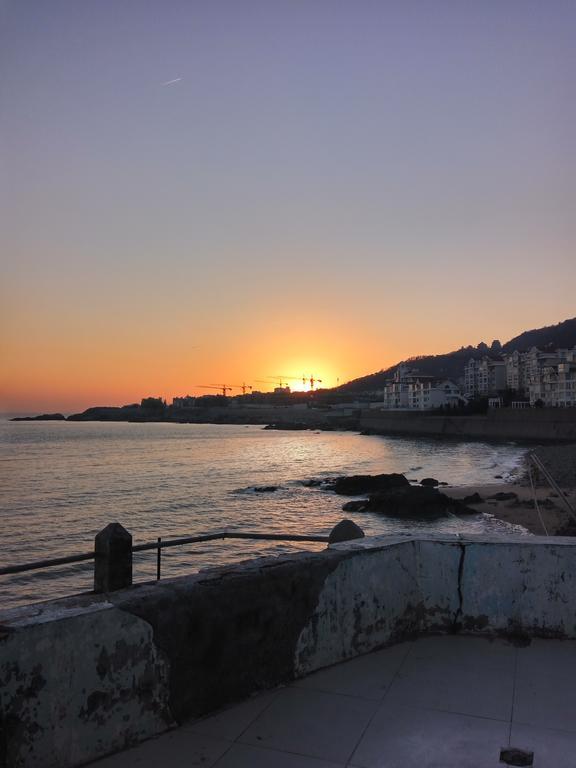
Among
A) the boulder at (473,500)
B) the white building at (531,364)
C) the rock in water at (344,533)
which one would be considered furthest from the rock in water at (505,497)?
the white building at (531,364)

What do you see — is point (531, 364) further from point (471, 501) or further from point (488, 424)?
Result: point (471, 501)

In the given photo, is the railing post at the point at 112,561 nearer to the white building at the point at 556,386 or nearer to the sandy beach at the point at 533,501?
the sandy beach at the point at 533,501

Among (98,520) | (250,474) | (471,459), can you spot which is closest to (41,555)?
(98,520)

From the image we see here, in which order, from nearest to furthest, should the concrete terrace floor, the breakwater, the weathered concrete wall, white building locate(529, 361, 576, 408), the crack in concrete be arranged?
the concrete terrace floor, the crack in concrete, the weathered concrete wall, the breakwater, white building locate(529, 361, 576, 408)

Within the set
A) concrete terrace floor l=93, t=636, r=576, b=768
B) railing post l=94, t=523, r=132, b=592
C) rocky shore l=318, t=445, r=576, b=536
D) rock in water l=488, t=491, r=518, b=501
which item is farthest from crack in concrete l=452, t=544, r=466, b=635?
rock in water l=488, t=491, r=518, b=501

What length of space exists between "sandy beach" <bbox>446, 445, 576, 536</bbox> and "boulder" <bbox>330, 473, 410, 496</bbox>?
3.05 meters

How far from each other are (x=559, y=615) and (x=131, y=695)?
3014 mm

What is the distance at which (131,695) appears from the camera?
319 cm

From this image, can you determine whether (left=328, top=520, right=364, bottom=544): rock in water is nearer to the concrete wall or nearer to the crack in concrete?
the concrete wall

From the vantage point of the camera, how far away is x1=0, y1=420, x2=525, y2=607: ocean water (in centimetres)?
1972

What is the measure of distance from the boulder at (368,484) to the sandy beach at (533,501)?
3.05 metres

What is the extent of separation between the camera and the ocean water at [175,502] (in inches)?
776

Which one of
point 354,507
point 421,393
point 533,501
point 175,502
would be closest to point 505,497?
point 533,501

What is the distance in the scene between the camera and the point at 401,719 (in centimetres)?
344
